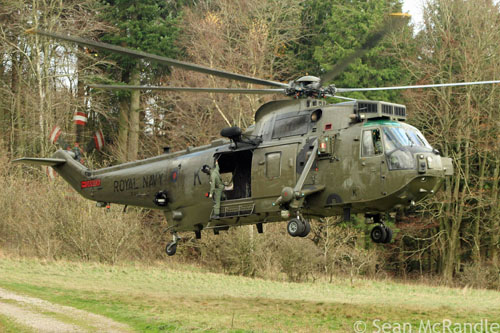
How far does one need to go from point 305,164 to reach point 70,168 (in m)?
8.67

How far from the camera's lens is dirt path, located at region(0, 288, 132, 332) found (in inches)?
505

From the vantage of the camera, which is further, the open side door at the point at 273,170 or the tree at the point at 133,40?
the tree at the point at 133,40

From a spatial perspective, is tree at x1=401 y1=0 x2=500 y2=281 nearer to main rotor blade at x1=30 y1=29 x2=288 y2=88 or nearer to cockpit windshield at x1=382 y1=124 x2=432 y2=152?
cockpit windshield at x1=382 y1=124 x2=432 y2=152

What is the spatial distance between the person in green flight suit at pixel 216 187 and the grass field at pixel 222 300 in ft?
7.71

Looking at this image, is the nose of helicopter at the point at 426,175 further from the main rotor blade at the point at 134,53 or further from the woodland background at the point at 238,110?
the woodland background at the point at 238,110

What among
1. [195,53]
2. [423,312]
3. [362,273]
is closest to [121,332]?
[423,312]

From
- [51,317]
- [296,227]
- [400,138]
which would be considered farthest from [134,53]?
[51,317]

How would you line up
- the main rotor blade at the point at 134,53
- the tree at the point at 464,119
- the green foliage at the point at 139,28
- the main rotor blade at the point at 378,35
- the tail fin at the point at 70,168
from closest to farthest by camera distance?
1. the main rotor blade at the point at 378,35
2. the main rotor blade at the point at 134,53
3. the tail fin at the point at 70,168
4. the tree at the point at 464,119
5. the green foliage at the point at 139,28

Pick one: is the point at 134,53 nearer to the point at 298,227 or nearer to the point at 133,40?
the point at 298,227

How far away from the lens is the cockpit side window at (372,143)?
13.6m

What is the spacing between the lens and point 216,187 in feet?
52.0

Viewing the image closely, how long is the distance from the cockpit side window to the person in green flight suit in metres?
3.80

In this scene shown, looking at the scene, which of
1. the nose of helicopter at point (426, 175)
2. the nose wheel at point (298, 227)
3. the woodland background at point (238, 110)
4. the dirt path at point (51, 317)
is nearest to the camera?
the dirt path at point (51, 317)

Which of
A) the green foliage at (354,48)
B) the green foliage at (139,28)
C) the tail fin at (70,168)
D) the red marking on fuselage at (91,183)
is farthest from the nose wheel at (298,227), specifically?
the green foliage at (139,28)
